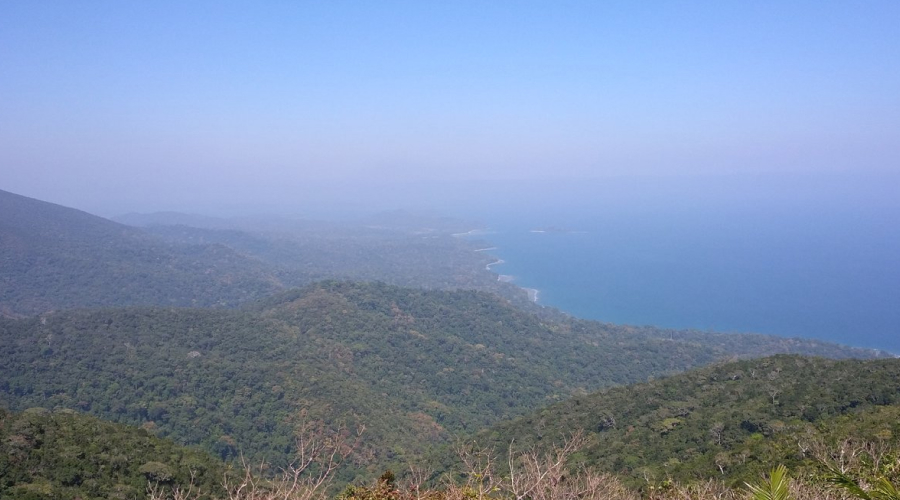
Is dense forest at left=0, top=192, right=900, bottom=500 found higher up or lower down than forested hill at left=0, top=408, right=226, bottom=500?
lower down

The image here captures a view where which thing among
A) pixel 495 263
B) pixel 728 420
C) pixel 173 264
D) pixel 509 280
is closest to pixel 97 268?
pixel 173 264

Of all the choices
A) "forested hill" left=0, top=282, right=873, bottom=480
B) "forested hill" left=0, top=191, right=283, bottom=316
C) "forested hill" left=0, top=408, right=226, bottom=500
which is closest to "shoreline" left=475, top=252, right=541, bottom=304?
"forested hill" left=0, top=282, right=873, bottom=480

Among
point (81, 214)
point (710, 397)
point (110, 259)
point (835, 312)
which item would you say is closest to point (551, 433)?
point (710, 397)

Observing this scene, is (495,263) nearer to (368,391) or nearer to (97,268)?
(97,268)

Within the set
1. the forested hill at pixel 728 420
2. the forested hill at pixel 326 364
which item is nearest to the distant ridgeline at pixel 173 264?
the forested hill at pixel 326 364

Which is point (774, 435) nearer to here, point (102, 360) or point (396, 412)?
point (396, 412)

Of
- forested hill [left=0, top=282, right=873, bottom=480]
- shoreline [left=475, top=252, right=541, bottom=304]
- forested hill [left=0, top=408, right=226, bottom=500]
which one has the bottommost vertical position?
shoreline [left=475, top=252, right=541, bottom=304]

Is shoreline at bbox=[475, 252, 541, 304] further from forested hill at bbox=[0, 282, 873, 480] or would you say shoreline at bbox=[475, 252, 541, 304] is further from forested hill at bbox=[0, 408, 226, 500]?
forested hill at bbox=[0, 408, 226, 500]
